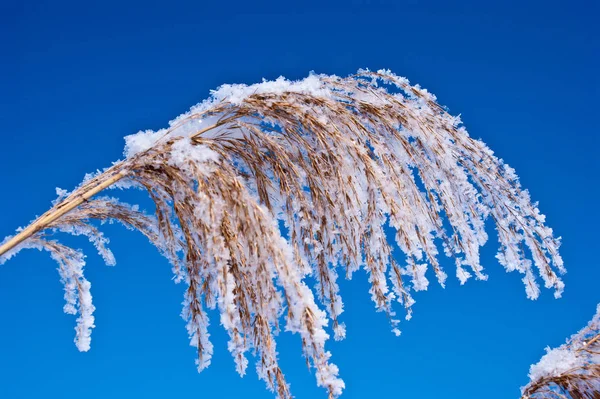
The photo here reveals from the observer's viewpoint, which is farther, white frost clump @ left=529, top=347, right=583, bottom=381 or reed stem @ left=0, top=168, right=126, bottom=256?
white frost clump @ left=529, top=347, right=583, bottom=381

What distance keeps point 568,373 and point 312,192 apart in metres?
1.43

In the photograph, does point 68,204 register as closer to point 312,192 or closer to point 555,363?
point 312,192

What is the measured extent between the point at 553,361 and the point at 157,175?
182 centimetres

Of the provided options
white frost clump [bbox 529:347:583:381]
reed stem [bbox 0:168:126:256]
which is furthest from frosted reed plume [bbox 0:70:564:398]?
white frost clump [bbox 529:347:583:381]

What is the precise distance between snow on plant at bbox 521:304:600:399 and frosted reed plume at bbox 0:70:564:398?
2.20 ft

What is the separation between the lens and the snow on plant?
88.1 inches

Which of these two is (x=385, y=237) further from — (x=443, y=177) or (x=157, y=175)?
(x=157, y=175)

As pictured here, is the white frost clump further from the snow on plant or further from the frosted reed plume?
the frosted reed plume

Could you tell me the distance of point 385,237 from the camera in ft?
5.90

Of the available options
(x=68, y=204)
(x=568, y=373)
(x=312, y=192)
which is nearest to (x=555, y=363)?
(x=568, y=373)

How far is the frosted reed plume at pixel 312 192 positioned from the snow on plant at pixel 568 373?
2.20 ft

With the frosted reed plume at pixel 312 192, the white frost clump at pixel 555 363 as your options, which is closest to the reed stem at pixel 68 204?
the frosted reed plume at pixel 312 192

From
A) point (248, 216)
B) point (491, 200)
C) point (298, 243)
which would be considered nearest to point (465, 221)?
point (491, 200)

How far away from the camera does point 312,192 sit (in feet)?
5.54
